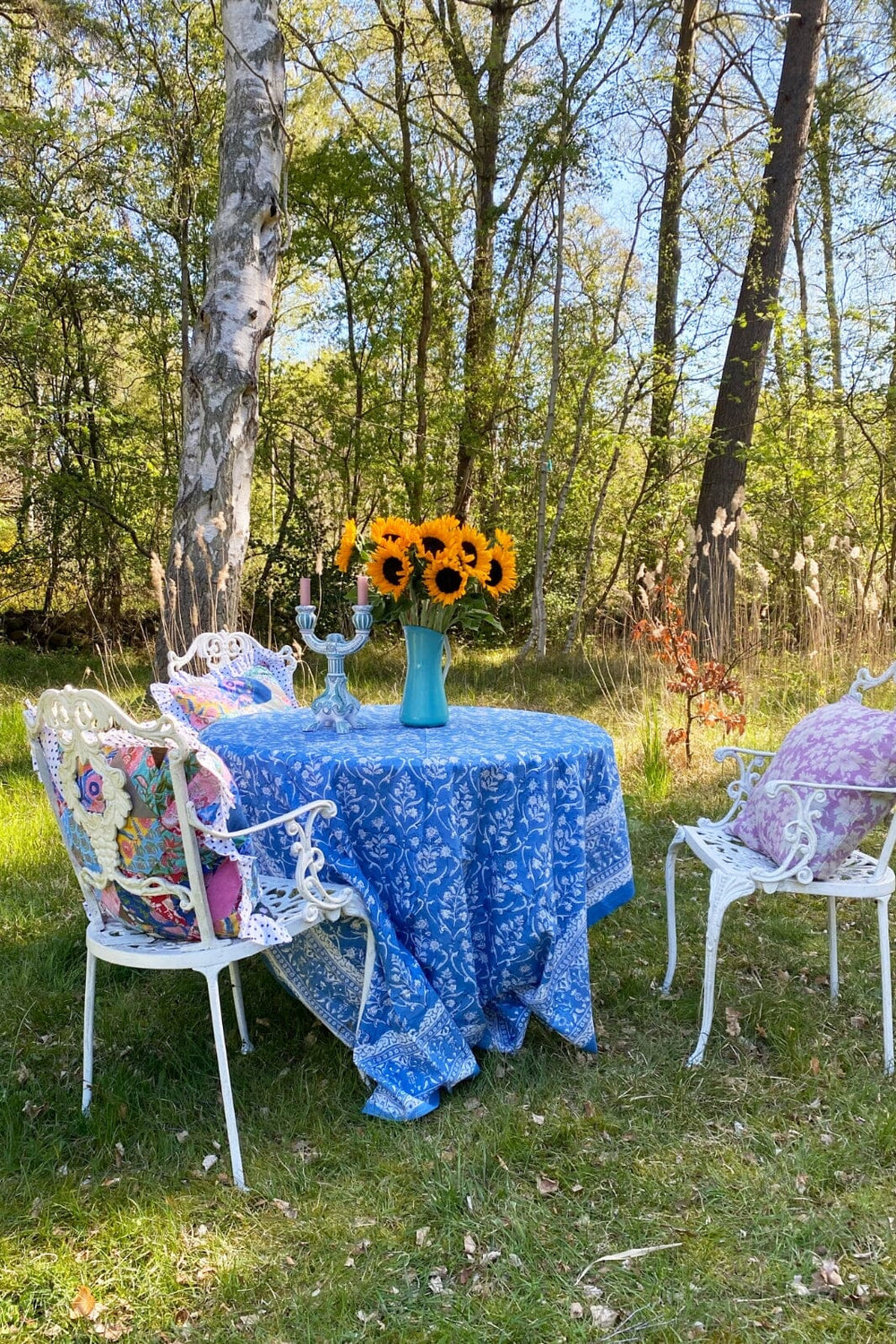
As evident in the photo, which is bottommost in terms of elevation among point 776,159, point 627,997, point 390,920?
point 627,997

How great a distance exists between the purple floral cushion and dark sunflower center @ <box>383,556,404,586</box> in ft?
3.53

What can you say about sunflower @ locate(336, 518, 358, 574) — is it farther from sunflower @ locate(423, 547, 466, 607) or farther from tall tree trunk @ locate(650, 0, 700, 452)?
tall tree trunk @ locate(650, 0, 700, 452)

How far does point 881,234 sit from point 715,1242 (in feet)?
31.0

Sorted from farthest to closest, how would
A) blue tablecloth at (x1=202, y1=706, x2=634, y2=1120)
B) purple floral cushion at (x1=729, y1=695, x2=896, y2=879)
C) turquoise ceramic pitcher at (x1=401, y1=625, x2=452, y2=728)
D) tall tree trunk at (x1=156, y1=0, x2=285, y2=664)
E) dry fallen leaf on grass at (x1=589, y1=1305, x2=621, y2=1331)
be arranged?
tall tree trunk at (x1=156, y1=0, x2=285, y2=664), turquoise ceramic pitcher at (x1=401, y1=625, x2=452, y2=728), purple floral cushion at (x1=729, y1=695, x2=896, y2=879), blue tablecloth at (x1=202, y1=706, x2=634, y2=1120), dry fallen leaf on grass at (x1=589, y1=1305, x2=621, y2=1331)

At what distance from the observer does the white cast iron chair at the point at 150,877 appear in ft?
5.81

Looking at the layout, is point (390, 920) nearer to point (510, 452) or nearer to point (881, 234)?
point (510, 452)

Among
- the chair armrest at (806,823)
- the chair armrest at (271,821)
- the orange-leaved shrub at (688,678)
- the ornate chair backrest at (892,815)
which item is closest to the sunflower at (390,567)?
the chair armrest at (271,821)

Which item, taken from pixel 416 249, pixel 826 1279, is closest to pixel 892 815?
pixel 826 1279

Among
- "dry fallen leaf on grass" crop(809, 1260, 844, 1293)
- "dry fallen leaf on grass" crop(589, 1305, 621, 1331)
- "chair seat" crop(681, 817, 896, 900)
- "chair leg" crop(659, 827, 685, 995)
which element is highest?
"chair seat" crop(681, 817, 896, 900)

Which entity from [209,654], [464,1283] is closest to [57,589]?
[209,654]

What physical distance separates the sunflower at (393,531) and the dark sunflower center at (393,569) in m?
0.04

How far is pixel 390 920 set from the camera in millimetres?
2166

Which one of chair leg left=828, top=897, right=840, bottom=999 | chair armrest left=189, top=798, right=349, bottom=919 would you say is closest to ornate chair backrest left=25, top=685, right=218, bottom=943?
chair armrest left=189, top=798, right=349, bottom=919

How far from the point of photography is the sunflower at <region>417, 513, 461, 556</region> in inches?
90.7
